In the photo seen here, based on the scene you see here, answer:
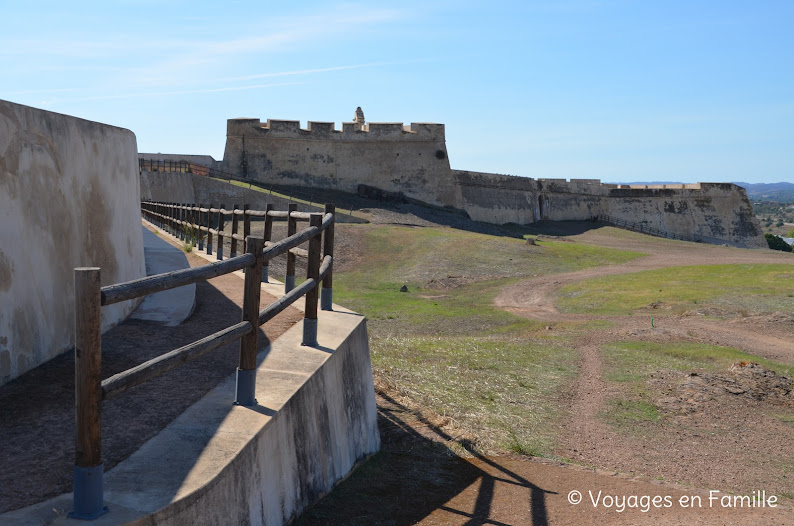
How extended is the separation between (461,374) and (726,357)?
15.7 ft

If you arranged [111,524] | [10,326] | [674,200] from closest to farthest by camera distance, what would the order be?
[111,524] < [10,326] < [674,200]

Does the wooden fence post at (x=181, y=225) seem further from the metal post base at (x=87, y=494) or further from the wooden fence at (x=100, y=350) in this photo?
the metal post base at (x=87, y=494)

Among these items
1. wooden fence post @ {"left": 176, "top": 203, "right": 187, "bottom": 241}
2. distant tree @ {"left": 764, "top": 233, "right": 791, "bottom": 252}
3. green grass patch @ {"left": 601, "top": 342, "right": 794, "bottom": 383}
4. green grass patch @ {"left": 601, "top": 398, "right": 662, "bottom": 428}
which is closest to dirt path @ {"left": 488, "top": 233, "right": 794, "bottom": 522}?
green grass patch @ {"left": 601, "top": 398, "right": 662, "bottom": 428}

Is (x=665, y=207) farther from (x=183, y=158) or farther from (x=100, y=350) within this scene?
(x=100, y=350)

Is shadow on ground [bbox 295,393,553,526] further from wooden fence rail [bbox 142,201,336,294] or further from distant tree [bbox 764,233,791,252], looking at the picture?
distant tree [bbox 764,233,791,252]

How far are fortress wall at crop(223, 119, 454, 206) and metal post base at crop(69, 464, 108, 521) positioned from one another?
143 feet

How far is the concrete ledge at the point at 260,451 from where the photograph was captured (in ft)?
11.4

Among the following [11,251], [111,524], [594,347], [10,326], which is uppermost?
[11,251]

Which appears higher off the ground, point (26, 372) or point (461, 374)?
point (26, 372)

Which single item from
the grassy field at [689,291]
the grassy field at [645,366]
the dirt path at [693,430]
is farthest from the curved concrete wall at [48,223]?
the grassy field at [689,291]

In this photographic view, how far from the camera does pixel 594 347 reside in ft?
46.8

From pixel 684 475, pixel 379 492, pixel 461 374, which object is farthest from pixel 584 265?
pixel 379 492

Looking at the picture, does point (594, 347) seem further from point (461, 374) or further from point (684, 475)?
point (684, 475)

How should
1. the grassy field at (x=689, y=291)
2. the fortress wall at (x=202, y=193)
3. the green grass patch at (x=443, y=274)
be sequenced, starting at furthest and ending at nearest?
the fortress wall at (x=202, y=193), the grassy field at (x=689, y=291), the green grass patch at (x=443, y=274)
